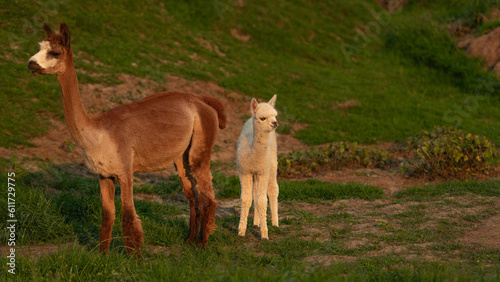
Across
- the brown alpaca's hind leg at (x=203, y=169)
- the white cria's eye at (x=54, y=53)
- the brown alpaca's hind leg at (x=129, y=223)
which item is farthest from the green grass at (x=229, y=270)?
the white cria's eye at (x=54, y=53)

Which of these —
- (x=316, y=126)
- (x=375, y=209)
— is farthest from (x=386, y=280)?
(x=316, y=126)

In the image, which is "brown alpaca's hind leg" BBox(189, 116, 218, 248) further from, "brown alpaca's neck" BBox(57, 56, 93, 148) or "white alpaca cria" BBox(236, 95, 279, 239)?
"brown alpaca's neck" BBox(57, 56, 93, 148)

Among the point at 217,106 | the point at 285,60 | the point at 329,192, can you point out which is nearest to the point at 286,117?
the point at 285,60

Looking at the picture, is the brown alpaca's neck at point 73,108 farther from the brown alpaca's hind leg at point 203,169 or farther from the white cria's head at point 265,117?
the white cria's head at point 265,117

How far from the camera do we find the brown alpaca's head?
4.52 metres

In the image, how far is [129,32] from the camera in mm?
15617

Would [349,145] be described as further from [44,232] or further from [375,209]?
[44,232]

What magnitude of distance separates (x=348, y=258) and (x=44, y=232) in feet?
13.3

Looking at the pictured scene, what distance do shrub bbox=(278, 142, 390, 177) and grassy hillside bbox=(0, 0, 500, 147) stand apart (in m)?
2.05

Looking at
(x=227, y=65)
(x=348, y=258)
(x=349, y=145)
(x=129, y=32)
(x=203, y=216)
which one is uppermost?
(x=129, y=32)

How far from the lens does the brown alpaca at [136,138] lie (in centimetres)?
477

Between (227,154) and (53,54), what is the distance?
23.3 feet

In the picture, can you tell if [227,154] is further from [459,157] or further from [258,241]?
[258,241]

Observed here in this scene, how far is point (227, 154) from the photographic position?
37.5 ft
